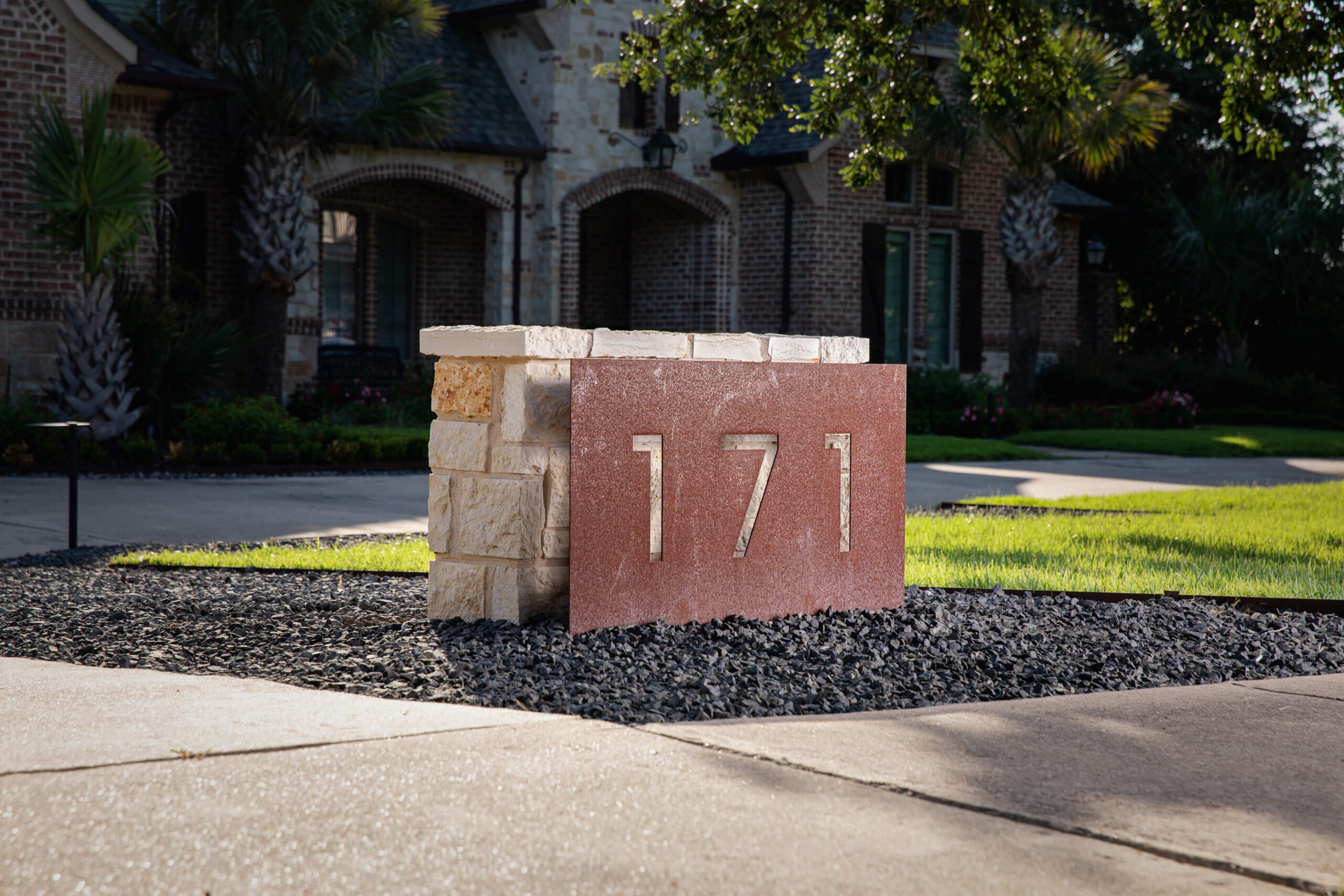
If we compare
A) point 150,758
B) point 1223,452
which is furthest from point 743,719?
point 1223,452

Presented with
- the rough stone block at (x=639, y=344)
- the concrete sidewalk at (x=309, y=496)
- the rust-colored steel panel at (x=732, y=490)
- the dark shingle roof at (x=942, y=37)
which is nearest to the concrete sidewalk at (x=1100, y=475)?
the concrete sidewalk at (x=309, y=496)

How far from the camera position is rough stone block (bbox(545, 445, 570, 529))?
5.26 metres

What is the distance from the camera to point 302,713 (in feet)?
13.4

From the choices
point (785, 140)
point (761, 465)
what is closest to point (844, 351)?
point (761, 465)

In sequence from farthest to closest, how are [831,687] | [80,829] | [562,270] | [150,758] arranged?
[562,270]
[831,687]
[150,758]
[80,829]

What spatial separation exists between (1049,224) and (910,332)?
9.54 ft

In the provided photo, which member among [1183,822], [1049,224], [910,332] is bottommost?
[1183,822]

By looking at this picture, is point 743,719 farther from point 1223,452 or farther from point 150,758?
point 1223,452

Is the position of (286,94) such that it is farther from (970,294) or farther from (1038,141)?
(970,294)

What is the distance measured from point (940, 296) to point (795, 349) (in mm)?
18826

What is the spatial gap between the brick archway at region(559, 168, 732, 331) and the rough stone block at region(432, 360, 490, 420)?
15.0 meters

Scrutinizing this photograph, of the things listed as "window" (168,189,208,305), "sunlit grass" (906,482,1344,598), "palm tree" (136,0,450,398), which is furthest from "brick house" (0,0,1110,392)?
"sunlit grass" (906,482,1344,598)

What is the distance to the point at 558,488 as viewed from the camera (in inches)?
208

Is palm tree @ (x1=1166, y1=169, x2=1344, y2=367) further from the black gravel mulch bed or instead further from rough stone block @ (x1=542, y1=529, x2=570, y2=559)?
rough stone block @ (x1=542, y1=529, x2=570, y2=559)
